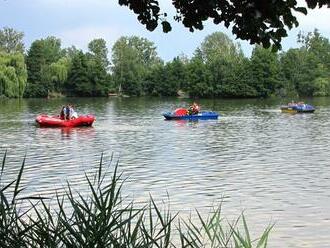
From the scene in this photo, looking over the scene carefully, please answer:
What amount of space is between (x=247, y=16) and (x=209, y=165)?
16068 millimetres

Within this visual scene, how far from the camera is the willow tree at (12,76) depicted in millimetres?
78062

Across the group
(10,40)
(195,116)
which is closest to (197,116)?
(195,116)

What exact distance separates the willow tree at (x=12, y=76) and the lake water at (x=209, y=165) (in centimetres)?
4153

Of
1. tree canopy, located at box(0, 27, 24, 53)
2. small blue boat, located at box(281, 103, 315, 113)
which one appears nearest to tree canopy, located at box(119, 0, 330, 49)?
small blue boat, located at box(281, 103, 315, 113)

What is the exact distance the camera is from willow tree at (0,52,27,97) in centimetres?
7806

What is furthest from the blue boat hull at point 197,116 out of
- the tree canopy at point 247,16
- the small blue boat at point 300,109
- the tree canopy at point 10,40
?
the tree canopy at point 10,40

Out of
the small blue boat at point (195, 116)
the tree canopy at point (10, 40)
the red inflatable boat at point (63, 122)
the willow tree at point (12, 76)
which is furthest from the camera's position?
the tree canopy at point (10, 40)

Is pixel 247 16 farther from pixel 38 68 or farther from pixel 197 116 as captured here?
pixel 38 68

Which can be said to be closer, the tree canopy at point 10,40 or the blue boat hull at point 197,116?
the blue boat hull at point 197,116

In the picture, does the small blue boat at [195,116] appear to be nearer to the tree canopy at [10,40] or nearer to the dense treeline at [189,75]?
the dense treeline at [189,75]

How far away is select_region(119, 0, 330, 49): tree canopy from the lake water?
128 inches

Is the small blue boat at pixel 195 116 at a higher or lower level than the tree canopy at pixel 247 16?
lower

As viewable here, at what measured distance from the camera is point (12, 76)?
7812 centimetres

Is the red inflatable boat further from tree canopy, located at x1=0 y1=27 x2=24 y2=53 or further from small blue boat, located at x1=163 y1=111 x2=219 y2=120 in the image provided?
tree canopy, located at x1=0 y1=27 x2=24 y2=53
